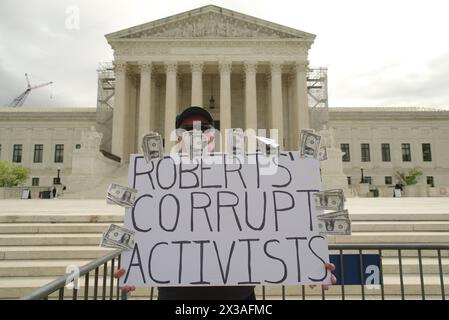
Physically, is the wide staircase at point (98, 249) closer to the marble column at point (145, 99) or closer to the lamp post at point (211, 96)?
the marble column at point (145, 99)

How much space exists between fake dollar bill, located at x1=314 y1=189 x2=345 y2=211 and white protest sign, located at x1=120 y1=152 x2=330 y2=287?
65 mm

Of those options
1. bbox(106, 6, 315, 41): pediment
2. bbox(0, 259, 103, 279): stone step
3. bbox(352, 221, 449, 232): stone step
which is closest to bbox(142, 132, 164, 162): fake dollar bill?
bbox(0, 259, 103, 279): stone step

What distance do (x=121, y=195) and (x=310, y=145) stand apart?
1.61m

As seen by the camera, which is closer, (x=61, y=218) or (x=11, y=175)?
(x=61, y=218)

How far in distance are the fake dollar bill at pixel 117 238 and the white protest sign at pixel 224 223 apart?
5 centimetres

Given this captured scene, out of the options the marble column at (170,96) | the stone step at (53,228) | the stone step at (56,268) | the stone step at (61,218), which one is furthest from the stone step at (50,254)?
the marble column at (170,96)

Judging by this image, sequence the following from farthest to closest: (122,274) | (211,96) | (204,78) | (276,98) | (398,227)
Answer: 1. (204,78)
2. (211,96)
3. (276,98)
4. (398,227)
5. (122,274)

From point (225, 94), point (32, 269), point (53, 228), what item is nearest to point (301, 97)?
point (225, 94)

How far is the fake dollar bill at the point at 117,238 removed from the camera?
248 centimetres

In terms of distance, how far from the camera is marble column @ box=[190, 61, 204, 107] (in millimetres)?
36656

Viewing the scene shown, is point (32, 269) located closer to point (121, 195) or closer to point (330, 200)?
point (121, 195)

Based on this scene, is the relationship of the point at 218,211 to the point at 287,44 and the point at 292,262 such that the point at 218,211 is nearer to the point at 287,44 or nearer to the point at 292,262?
the point at 292,262

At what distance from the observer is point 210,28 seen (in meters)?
38.6
